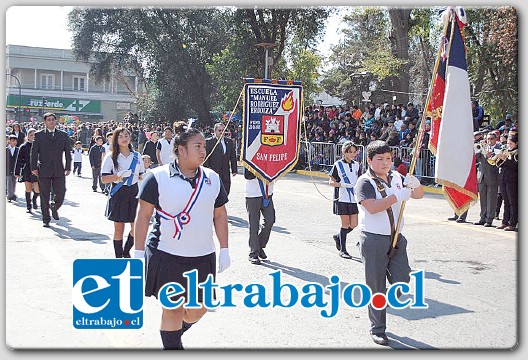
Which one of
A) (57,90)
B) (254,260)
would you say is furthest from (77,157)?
(254,260)

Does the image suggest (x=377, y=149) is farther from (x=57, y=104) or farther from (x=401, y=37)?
(x=401, y=37)

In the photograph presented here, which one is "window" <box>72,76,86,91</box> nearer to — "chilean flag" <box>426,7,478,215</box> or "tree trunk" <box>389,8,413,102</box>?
"chilean flag" <box>426,7,478,215</box>

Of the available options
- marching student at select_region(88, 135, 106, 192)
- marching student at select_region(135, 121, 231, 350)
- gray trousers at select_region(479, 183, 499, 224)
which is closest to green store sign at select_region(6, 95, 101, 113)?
marching student at select_region(88, 135, 106, 192)

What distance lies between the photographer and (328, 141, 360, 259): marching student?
8617 mm

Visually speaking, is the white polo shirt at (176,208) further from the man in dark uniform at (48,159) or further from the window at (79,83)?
the window at (79,83)

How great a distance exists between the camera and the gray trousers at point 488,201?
1145 centimetres

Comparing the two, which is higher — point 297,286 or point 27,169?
point 27,169

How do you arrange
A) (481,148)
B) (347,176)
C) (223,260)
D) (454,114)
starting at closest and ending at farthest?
(223,260) → (454,114) → (347,176) → (481,148)

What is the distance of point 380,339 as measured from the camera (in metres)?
5.19

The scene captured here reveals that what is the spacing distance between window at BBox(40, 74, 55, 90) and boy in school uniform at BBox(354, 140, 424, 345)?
18.1 feet

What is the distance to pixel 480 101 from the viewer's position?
18719 millimetres

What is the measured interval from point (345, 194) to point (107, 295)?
440cm

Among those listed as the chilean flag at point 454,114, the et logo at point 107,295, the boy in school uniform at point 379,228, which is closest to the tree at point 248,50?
the chilean flag at point 454,114

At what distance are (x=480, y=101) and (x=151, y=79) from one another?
10.1m
